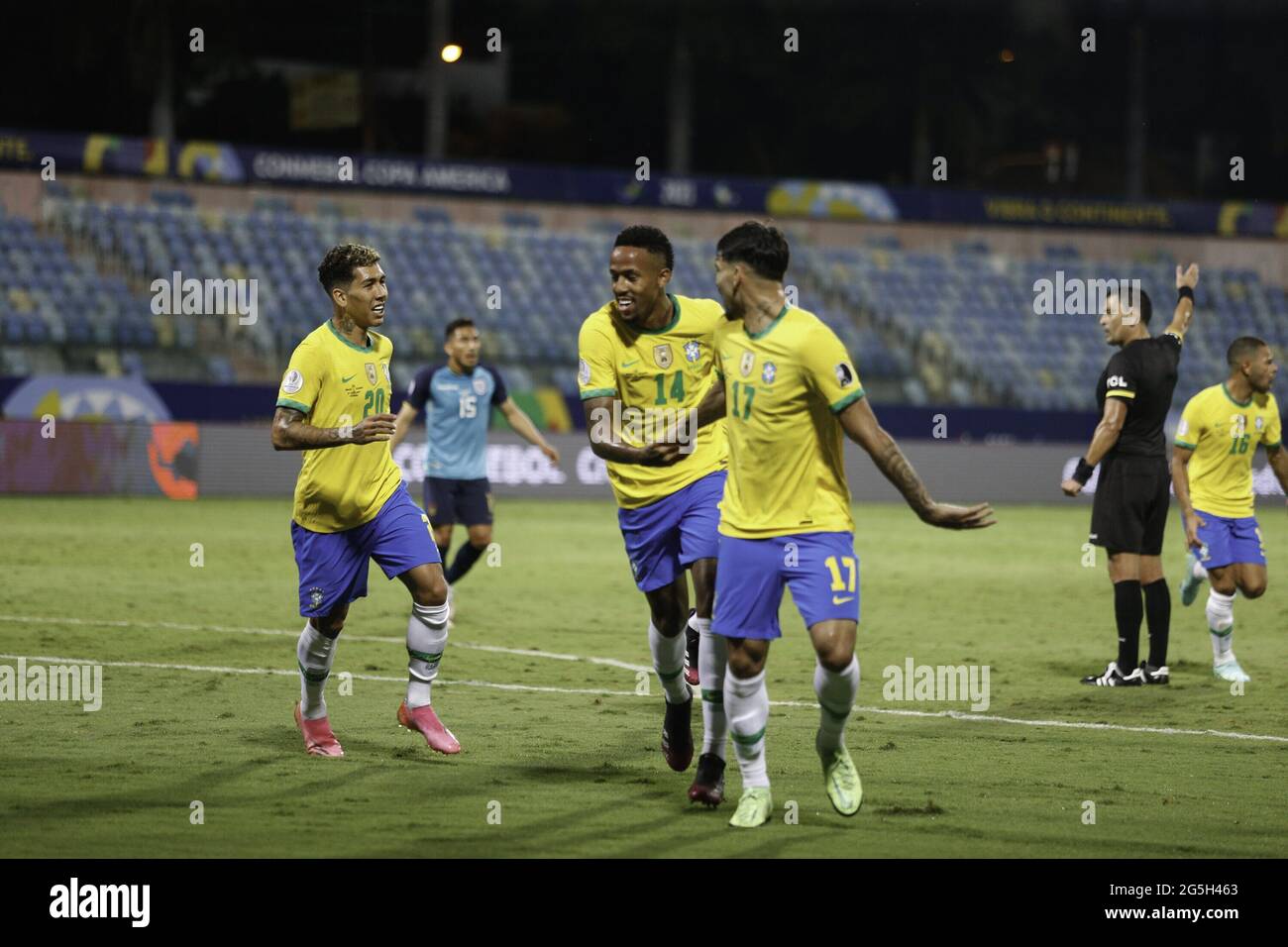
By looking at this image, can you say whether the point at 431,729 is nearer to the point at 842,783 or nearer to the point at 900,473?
the point at 842,783

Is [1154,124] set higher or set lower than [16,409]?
higher

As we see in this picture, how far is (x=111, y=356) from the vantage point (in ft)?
103

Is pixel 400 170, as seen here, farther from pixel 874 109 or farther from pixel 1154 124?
pixel 1154 124

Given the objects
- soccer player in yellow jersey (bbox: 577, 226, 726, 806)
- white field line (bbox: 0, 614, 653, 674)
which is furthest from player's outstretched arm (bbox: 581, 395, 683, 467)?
white field line (bbox: 0, 614, 653, 674)

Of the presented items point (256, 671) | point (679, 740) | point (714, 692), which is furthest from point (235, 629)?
point (714, 692)

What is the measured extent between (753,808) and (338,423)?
9.72ft

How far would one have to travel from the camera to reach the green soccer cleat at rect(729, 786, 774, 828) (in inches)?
271

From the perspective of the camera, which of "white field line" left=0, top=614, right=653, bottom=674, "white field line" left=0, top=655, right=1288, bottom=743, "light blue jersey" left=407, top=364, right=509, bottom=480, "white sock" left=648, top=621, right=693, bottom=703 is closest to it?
"white sock" left=648, top=621, right=693, bottom=703

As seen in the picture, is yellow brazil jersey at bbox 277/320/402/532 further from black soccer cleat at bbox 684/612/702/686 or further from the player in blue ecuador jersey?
the player in blue ecuador jersey

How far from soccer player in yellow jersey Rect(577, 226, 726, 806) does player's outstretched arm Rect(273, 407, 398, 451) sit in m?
0.95

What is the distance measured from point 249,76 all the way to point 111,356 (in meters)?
12.1

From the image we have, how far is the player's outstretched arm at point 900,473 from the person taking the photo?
663 centimetres

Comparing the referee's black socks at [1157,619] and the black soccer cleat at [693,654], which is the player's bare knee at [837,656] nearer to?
the black soccer cleat at [693,654]
